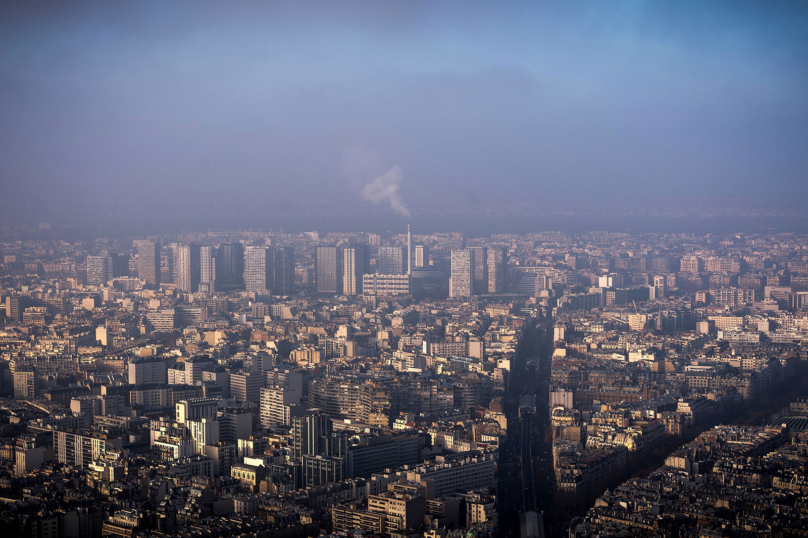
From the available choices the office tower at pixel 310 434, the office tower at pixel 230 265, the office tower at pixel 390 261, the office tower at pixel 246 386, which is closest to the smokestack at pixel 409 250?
the office tower at pixel 390 261

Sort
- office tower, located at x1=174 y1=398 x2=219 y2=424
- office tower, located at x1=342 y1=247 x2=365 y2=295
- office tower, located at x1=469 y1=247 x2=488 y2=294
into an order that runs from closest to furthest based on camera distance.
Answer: office tower, located at x1=174 y1=398 x2=219 y2=424 < office tower, located at x1=469 y1=247 x2=488 y2=294 < office tower, located at x1=342 y1=247 x2=365 y2=295

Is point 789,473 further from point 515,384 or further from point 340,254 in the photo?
point 340,254

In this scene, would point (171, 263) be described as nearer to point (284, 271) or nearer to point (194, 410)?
point (284, 271)

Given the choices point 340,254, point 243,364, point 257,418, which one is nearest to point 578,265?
point 340,254

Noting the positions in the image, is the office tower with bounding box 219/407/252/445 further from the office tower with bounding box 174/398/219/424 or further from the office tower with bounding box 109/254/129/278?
the office tower with bounding box 109/254/129/278

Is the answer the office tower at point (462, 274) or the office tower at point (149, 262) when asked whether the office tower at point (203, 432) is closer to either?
the office tower at point (149, 262)

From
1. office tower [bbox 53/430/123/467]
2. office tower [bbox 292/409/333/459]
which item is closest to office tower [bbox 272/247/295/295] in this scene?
office tower [bbox 53/430/123/467]
